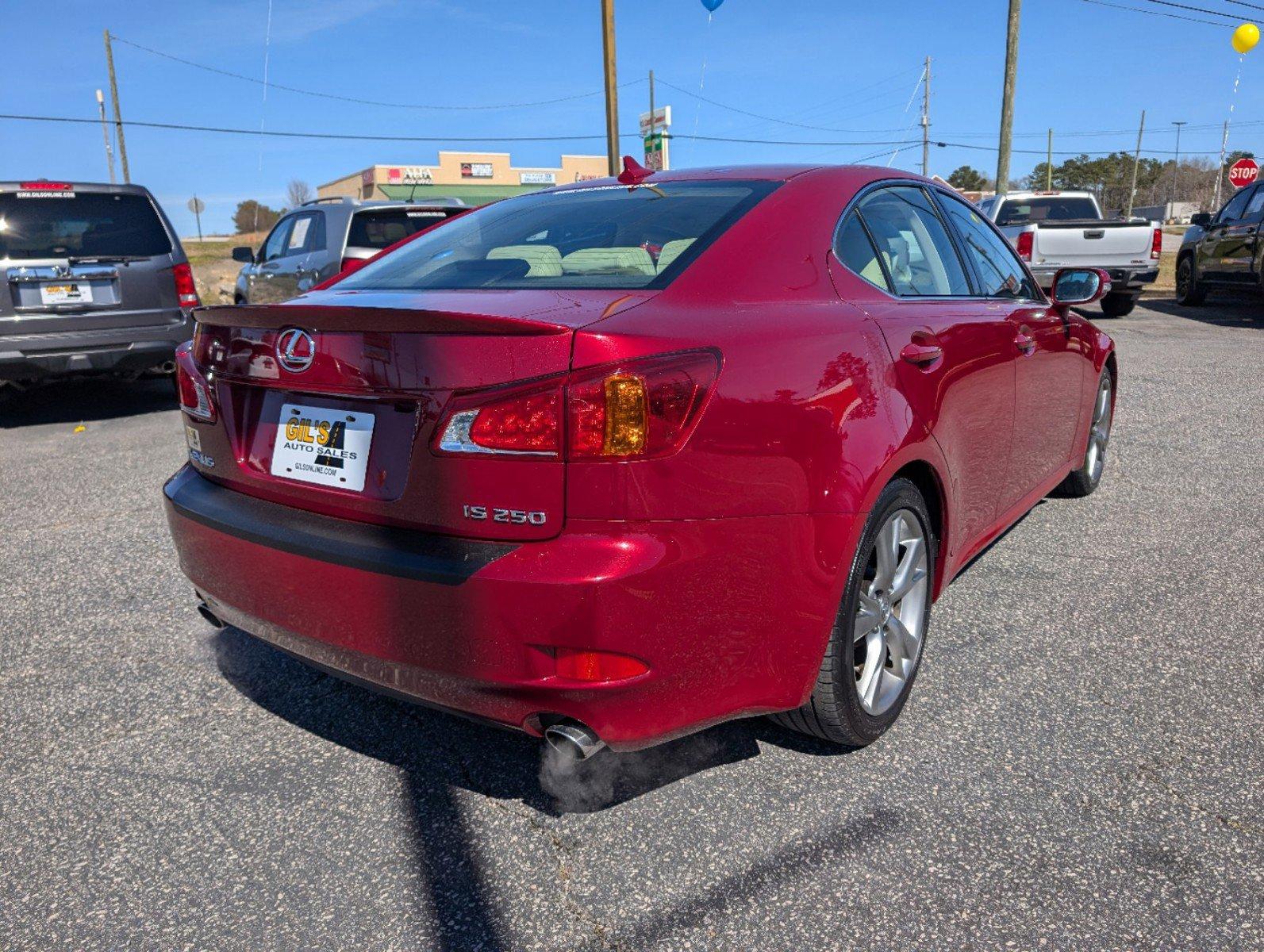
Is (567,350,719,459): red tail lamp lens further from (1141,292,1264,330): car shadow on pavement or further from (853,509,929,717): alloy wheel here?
(1141,292,1264,330): car shadow on pavement

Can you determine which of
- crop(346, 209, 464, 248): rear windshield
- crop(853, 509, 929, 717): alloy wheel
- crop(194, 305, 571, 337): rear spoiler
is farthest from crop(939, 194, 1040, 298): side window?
crop(346, 209, 464, 248): rear windshield

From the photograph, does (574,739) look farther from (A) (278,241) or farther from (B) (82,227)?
(A) (278,241)

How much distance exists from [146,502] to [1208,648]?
4.90 m

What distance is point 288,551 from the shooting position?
227 cm

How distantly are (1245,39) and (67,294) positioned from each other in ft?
80.4

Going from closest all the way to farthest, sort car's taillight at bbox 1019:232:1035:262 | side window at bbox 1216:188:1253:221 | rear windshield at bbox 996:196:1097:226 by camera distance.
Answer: car's taillight at bbox 1019:232:1035:262, side window at bbox 1216:188:1253:221, rear windshield at bbox 996:196:1097:226

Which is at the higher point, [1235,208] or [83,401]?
[1235,208]

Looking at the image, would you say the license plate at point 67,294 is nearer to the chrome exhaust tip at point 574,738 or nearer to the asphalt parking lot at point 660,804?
the asphalt parking lot at point 660,804

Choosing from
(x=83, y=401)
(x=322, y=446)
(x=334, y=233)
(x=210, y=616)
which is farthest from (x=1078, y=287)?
(x=83, y=401)

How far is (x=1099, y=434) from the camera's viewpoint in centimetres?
507

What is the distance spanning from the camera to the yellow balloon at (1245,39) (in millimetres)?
21922

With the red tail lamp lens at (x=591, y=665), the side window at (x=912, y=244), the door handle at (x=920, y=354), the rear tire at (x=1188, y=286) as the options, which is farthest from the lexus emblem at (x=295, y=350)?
the rear tire at (x=1188, y=286)

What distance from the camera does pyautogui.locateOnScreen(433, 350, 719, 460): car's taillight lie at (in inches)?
75.4

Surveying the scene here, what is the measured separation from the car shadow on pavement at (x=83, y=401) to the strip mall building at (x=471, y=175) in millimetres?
58217
